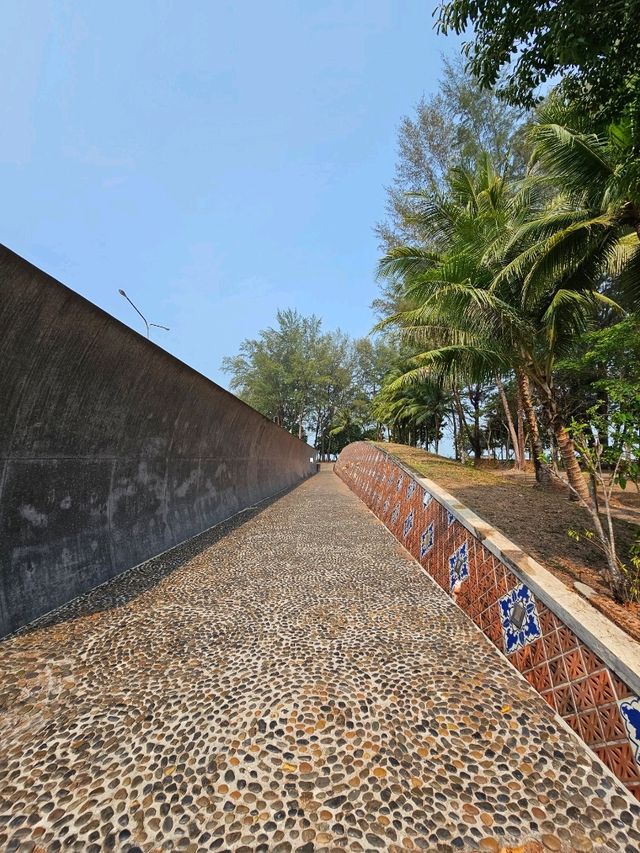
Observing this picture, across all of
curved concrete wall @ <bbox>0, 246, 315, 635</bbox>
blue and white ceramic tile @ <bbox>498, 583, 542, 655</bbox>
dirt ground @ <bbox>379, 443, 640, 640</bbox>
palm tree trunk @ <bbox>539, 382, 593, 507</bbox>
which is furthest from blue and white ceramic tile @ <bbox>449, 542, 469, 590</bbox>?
palm tree trunk @ <bbox>539, 382, 593, 507</bbox>

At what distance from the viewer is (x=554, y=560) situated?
3857mm

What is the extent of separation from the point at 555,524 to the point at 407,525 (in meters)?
2.26

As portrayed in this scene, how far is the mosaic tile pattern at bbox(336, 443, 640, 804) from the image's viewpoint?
1.62 meters

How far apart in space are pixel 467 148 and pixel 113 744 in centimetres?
2009

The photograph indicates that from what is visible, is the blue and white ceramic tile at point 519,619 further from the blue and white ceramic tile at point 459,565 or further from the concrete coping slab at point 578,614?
the blue and white ceramic tile at point 459,565

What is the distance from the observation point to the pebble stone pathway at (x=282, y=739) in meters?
1.33

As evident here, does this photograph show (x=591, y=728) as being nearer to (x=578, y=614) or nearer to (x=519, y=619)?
(x=578, y=614)

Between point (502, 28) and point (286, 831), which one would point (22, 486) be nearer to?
point (286, 831)

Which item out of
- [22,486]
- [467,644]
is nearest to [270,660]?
[467,644]

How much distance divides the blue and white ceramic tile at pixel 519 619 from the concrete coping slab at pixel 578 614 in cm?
10

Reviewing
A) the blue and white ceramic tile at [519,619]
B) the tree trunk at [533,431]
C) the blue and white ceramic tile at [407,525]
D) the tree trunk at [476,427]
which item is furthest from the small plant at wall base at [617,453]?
the tree trunk at [476,427]

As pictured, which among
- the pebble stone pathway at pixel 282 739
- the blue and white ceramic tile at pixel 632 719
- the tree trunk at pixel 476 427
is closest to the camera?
the pebble stone pathway at pixel 282 739

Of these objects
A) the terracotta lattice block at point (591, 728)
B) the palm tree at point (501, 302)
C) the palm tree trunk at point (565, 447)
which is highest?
the palm tree at point (501, 302)

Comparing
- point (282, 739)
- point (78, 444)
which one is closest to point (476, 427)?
point (78, 444)
